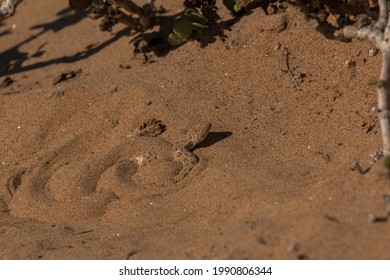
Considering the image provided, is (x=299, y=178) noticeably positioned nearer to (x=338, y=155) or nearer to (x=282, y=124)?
(x=338, y=155)

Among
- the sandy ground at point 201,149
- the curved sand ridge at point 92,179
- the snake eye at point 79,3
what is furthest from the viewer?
the snake eye at point 79,3

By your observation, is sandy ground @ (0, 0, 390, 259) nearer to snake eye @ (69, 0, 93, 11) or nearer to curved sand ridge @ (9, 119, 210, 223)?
curved sand ridge @ (9, 119, 210, 223)

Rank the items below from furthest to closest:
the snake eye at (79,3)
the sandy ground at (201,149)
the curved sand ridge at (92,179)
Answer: the snake eye at (79,3) → the curved sand ridge at (92,179) → the sandy ground at (201,149)

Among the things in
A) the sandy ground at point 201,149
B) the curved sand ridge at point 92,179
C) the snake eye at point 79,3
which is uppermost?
the snake eye at point 79,3

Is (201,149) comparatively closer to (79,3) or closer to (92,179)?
(92,179)

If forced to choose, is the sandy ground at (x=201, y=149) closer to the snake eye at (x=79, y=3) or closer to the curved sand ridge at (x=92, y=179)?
the curved sand ridge at (x=92, y=179)

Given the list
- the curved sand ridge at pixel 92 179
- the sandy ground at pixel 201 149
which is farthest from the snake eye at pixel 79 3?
the curved sand ridge at pixel 92 179

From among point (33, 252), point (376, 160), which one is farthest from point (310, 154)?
point (33, 252)

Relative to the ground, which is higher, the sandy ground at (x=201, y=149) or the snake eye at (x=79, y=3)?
the snake eye at (x=79, y=3)
